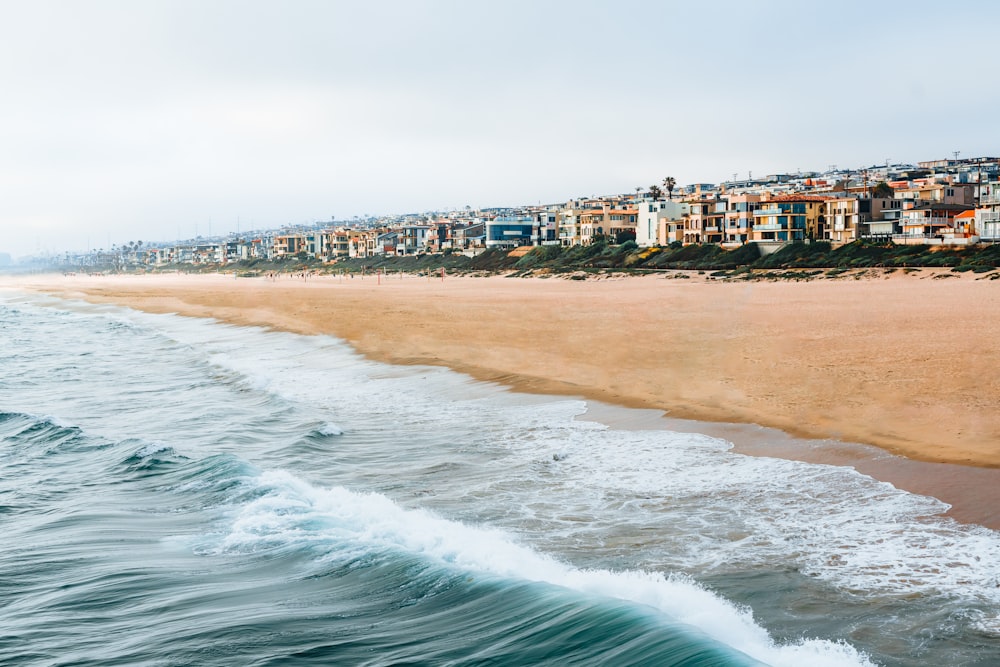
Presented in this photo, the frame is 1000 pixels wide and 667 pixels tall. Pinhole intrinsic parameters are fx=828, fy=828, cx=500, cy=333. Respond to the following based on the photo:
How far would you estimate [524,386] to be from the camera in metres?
16.2

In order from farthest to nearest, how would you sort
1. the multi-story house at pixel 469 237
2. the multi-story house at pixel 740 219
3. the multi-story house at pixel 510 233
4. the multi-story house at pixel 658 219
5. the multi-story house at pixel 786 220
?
1. the multi-story house at pixel 469 237
2. the multi-story house at pixel 510 233
3. the multi-story house at pixel 658 219
4. the multi-story house at pixel 740 219
5. the multi-story house at pixel 786 220

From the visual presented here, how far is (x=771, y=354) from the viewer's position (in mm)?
17484

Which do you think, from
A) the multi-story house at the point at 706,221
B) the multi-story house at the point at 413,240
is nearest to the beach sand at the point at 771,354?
the multi-story house at the point at 706,221

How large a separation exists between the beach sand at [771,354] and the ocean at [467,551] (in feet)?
4.86

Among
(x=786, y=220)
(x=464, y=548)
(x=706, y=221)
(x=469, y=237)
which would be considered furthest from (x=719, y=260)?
(x=464, y=548)

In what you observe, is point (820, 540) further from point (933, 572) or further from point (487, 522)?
point (487, 522)

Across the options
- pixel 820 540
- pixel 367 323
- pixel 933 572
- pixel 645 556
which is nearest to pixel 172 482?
pixel 645 556

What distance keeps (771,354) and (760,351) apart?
0.54 meters

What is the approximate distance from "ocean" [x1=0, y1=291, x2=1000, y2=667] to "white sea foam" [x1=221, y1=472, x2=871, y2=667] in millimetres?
26

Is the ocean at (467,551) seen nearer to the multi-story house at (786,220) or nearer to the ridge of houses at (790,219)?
the ridge of houses at (790,219)

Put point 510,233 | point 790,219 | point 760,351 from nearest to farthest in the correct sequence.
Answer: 1. point 760,351
2. point 790,219
3. point 510,233

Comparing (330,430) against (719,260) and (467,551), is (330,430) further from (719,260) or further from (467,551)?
(719,260)

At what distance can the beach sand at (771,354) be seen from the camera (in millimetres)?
10922

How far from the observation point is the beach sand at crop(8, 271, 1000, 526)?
10.9 meters
